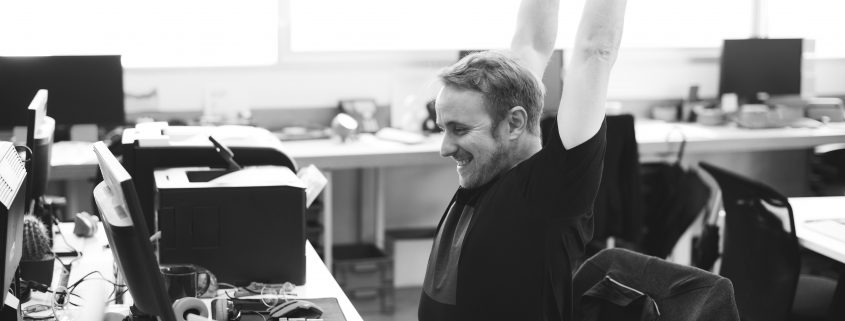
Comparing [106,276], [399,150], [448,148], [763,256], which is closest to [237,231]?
[106,276]

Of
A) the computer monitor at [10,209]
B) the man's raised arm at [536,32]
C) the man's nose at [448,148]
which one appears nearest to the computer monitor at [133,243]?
the computer monitor at [10,209]

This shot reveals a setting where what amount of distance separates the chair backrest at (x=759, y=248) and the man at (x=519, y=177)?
4.36ft

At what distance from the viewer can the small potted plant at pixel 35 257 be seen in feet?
8.57

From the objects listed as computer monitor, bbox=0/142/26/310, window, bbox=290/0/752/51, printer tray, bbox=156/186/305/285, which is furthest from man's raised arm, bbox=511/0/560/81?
window, bbox=290/0/752/51

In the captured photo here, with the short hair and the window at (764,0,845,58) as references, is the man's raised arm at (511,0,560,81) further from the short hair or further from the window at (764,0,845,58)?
the window at (764,0,845,58)

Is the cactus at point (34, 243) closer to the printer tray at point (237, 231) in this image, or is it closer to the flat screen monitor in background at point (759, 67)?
the printer tray at point (237, 231)

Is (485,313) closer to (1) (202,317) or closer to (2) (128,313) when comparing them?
(1) (202,317)

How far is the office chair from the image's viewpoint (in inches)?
125

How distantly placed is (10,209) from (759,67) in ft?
15.4

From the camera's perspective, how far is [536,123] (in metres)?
2.08

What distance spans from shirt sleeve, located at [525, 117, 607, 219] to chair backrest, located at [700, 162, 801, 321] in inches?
53.8

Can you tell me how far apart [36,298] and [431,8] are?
3232mm

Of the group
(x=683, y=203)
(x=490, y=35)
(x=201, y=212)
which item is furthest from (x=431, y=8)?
(x=201, y=212)

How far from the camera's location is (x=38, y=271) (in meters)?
2.62
